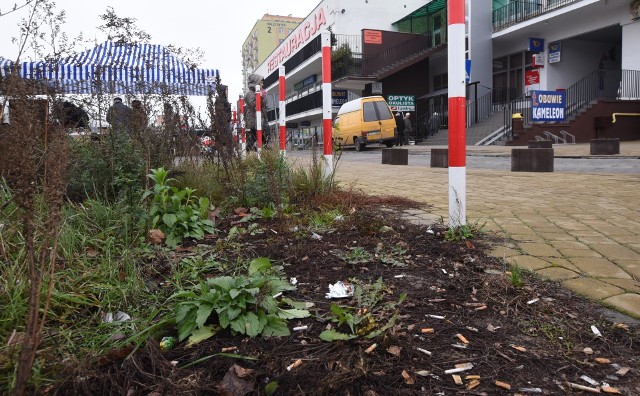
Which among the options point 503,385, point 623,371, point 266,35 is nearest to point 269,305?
point 503,385

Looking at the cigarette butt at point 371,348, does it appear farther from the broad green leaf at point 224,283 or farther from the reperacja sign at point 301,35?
the reperacja sign at point 301,35

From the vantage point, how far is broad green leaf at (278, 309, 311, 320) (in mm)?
1912

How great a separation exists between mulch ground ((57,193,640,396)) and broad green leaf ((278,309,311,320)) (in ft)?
0.08

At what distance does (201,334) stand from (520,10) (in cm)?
2831

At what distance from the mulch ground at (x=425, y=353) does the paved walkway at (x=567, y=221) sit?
0.99ft

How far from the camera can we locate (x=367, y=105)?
23.5 meters

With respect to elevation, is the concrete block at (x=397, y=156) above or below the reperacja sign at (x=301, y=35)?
below

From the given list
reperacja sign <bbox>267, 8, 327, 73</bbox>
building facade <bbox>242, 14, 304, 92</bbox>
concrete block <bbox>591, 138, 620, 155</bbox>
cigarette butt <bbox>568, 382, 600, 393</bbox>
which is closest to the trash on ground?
cigarette butt <bbox>568, 382, 600, 393</bbox>

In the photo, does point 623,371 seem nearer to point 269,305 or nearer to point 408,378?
point 408,378

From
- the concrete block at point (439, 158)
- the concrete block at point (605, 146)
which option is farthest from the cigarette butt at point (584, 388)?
the concrete block at point (605, 146)

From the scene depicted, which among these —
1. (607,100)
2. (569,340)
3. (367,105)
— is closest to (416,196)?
(569,340)

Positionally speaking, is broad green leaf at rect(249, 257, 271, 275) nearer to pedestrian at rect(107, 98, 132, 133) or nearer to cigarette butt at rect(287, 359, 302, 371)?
cigarette butt at rect(287, 359, 302, 371)

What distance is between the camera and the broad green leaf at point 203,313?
1.77m

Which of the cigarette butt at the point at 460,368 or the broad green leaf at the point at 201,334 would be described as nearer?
the cigarette butt at the point at 460,368
